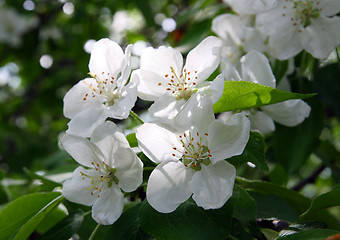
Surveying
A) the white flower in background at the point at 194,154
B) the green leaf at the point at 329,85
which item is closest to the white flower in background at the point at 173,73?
the white flower in background at the point at 194,154

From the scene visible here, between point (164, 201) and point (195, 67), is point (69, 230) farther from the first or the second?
point (195, 67)

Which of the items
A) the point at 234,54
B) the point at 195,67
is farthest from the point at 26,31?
the point at 195,67

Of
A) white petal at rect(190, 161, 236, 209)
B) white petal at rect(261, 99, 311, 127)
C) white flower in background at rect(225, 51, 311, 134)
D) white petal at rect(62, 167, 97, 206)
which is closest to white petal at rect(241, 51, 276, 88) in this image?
white flower in background at rect(225, 51, 311, 134)

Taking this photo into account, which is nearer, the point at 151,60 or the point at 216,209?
the point at 216,209

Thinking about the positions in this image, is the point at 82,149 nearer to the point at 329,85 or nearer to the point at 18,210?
the point at 18,210

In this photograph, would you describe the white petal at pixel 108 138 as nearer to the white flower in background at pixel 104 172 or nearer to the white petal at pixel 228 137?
the white flower in background at pixel 104 172

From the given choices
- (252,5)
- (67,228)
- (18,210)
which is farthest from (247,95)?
(18,210)
